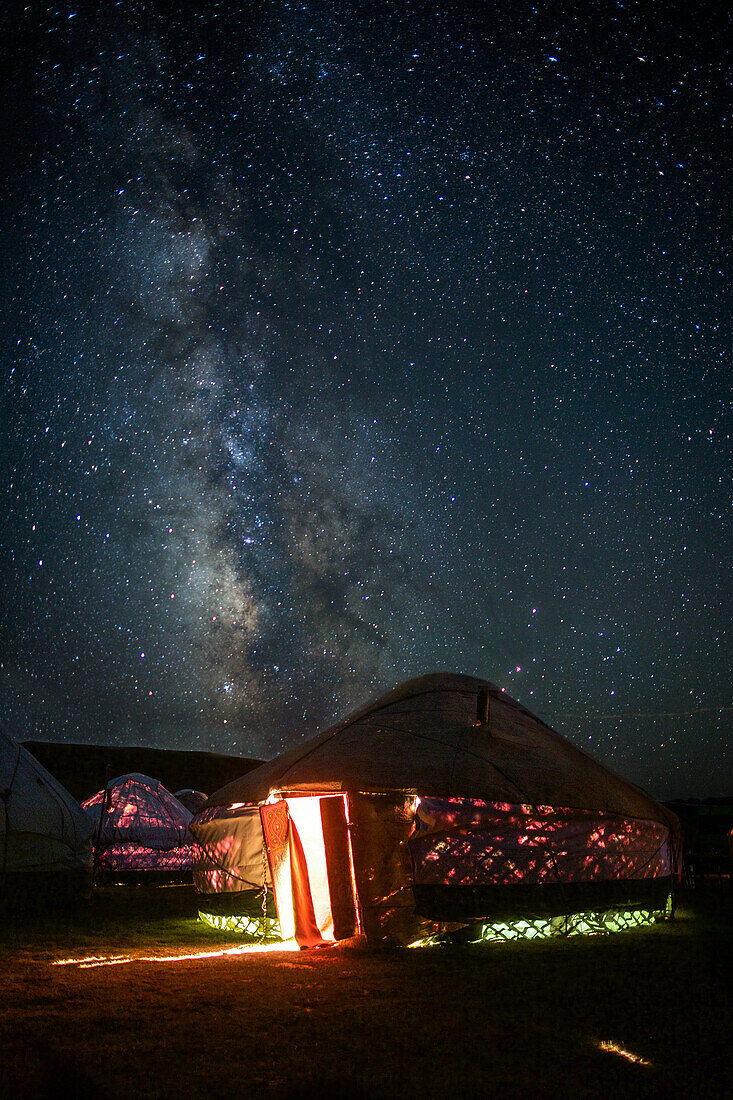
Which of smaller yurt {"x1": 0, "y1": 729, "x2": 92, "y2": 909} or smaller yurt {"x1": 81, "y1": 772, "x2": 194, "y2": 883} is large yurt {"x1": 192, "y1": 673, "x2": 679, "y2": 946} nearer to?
smaller yurt {"x1": 0, "y1": 729, "x2": 92, "y2": 909}

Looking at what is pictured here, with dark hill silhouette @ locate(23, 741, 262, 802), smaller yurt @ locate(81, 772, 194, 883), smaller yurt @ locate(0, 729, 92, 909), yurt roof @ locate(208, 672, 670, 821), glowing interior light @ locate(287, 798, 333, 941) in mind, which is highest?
yurt roof @ locate(208, 672, 670, 821)

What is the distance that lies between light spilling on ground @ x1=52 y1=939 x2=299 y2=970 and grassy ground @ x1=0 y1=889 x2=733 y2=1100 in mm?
72

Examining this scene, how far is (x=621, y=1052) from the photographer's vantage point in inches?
139

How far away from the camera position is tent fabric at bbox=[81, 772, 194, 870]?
1895 cm

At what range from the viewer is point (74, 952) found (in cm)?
695

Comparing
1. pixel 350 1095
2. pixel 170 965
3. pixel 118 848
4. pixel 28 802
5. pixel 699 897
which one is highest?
pixel 350 1095

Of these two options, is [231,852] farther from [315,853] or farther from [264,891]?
[315,853]

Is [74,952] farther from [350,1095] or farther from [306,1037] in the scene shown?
[350,1095]

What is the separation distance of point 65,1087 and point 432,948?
4600mm

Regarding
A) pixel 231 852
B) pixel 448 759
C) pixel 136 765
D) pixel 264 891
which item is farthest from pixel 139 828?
pixel 136 765

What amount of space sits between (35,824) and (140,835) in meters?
9.38

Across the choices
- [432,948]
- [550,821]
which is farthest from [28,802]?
[550,821]

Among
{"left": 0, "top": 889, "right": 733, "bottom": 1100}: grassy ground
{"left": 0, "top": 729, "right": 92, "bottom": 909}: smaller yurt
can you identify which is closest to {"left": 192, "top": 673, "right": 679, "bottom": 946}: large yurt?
{"left": 0, "top": 889, "right": 733, "bottom": 1100}: grassy ground

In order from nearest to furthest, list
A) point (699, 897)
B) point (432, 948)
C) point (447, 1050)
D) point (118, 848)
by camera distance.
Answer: point (447, 1050), point (432, 948), point (699, 897), point (118, 848)
